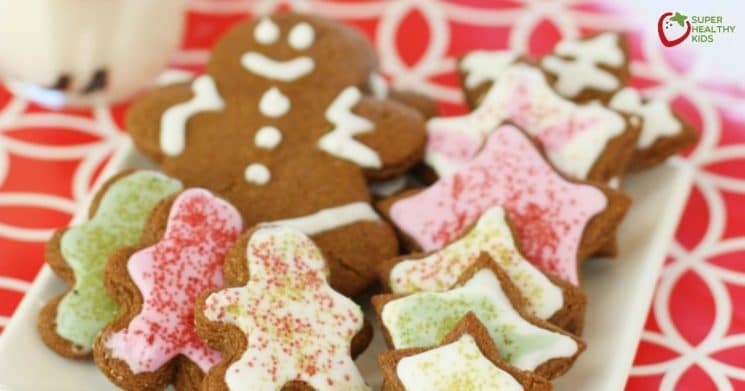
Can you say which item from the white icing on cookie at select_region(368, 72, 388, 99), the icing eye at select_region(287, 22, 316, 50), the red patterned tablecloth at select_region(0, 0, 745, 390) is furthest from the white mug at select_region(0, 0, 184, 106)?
the white icing on cookie at select_region(368, 72, 388, 99)

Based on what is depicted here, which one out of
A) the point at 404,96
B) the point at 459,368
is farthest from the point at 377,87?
the point at 459,368

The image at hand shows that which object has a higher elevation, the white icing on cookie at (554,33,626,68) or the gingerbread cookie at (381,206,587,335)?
the white icing on cookie at (554,33,626,68)

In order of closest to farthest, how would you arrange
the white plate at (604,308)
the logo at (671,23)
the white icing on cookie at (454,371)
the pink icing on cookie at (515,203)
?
the white icing on cookie at (454,371) → the white plate at (604,308) → the pink icing on cookie at (515,203) → the logo at (671,23)

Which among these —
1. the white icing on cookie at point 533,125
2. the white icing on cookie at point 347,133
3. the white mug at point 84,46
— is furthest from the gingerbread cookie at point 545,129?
the white mug at point 84,46

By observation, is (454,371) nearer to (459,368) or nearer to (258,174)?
(459,368)

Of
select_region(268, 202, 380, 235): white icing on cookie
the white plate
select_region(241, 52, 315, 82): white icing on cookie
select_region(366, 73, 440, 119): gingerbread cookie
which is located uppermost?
select_region(241, 52, 315, 82): white icing on cookie

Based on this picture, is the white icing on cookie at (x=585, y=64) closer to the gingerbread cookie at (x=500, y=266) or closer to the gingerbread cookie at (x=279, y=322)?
the gingerbread cookie at (x=500, y=266)

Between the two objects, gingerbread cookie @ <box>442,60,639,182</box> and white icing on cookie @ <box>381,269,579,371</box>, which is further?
gingerbread cookie @ <box>442,60,639,182</box>

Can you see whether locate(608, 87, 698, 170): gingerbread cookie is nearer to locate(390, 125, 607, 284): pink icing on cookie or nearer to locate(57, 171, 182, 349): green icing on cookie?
locate(390, 125, 607, 284): pink icing on cookie
